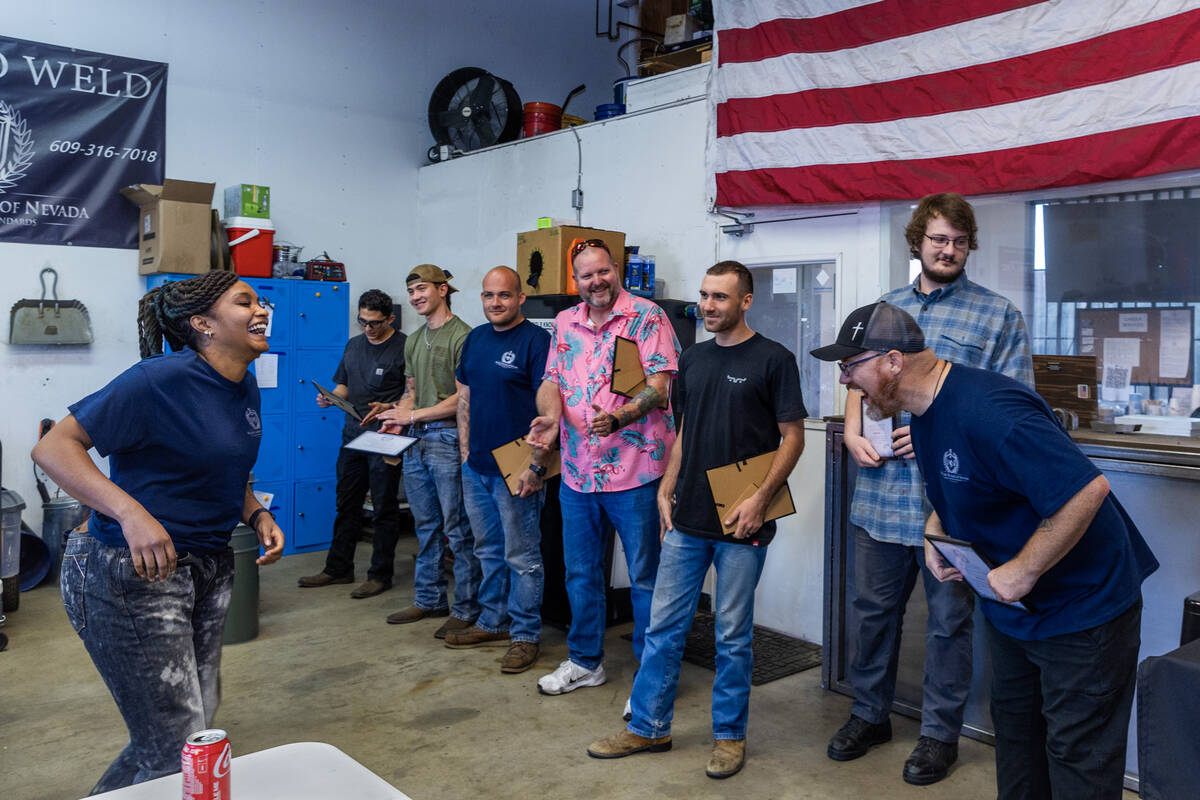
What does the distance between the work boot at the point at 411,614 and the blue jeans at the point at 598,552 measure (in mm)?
1137

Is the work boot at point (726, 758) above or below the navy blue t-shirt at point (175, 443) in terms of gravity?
below

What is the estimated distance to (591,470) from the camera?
130 inches

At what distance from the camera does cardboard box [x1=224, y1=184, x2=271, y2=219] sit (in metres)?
5.75

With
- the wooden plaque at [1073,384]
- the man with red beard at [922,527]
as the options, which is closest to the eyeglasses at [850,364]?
the man with red beard at [922,527]

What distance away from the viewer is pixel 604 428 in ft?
10.2

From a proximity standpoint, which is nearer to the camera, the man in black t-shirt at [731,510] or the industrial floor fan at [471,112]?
the man in black t-shirt at [731,510]

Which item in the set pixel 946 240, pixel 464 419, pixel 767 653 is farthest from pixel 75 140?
pixel 946 240

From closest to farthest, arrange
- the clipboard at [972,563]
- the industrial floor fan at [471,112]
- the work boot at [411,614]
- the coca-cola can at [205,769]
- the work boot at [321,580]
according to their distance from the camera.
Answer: the coca-cola can at [205,769], the clipboard at [972,563], the work boot at [411,614], the work boot at [321,580], the industrial floor fan at [471,112]

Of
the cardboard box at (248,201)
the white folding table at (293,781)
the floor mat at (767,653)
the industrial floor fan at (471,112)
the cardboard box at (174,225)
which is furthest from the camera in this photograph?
the industrial floor fan at (471,112)

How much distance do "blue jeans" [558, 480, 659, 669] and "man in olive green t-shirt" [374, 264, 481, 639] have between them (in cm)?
86

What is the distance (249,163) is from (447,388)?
2.79 m

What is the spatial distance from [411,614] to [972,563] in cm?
313

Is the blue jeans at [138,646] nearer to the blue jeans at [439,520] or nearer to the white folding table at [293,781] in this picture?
the white folding table at [293,781]

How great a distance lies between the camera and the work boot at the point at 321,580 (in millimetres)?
5012
